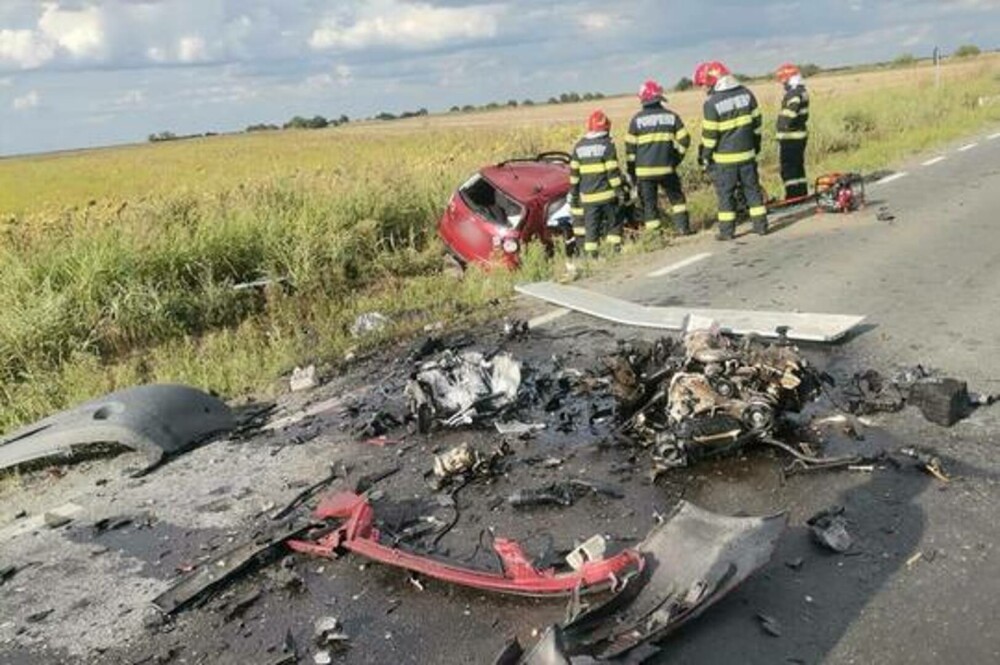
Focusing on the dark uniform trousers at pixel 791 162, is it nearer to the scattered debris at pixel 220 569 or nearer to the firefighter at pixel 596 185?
the firefighter at pixel 596 185

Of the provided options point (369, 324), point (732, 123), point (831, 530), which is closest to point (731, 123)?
point (732, 123)

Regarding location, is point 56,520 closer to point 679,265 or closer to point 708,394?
point 708,394

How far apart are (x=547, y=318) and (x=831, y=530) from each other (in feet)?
13.5

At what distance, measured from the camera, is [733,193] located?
10773 mm

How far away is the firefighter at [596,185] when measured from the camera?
1046 cm

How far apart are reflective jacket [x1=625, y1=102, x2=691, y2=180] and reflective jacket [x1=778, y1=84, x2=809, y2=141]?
240 centimetres

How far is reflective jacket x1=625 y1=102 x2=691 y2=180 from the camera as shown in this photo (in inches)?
440

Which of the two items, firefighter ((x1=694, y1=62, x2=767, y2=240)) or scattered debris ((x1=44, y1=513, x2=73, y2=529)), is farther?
firefighter ((x1=694, y1=62, x2=767, y2=240))

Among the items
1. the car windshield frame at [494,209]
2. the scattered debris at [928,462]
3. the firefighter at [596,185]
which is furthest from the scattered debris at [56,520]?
the firefighter at [596,185]

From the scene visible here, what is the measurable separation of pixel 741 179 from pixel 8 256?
25.7 feet

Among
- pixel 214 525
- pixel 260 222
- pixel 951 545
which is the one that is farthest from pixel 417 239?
pixel 951 545

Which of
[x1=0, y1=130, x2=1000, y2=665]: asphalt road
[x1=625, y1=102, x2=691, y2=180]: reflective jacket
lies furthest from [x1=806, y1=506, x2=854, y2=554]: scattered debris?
[x1=625, y1=102, x2=691, y2=180]: reflective jacket

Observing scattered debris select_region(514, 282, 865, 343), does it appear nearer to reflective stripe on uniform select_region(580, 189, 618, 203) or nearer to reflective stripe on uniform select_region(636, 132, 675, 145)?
reflective stripe on uniform select_region(580, 189, 618, 203)

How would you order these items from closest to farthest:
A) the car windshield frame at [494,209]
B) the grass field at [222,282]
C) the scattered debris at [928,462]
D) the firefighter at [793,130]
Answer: the scattered debris at [928,462] < the grass field at [222,282] < the car windshield frame at [494,209] < the firefighter at [793,130]
